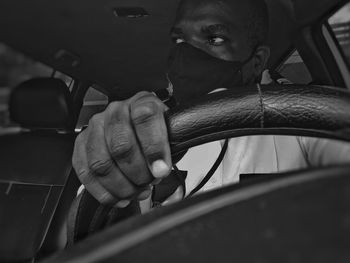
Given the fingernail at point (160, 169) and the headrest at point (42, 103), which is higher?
the fingernail at point (160, 169)

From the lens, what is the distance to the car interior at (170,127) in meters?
0.33

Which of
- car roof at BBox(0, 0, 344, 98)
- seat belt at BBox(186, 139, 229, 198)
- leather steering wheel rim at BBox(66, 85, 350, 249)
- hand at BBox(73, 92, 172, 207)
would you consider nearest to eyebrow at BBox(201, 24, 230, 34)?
seat belt at BBox(186, 139, 229, 198)

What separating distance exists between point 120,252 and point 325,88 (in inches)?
11.1

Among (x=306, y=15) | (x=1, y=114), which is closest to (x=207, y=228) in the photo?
→ (x=306, y=15)

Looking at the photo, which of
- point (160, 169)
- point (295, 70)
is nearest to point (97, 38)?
point (295, 70)

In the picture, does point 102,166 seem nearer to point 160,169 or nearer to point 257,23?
point 160,169

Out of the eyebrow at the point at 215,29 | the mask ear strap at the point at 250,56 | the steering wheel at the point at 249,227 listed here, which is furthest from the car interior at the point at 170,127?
the eyebrow at the point at 215,29

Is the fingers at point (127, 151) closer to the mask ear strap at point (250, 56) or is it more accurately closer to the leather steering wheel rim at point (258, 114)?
the leather steering wheel rim at point (258, 114)

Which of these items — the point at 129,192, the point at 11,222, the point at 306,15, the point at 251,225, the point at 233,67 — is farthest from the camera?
the point at 11,222

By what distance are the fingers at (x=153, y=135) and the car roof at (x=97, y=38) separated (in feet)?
5.92

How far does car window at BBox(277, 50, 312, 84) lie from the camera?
1.85 meters

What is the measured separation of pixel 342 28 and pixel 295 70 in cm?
32

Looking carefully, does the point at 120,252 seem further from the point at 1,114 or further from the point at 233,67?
the point at 1,114

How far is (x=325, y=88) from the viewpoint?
51 cm
